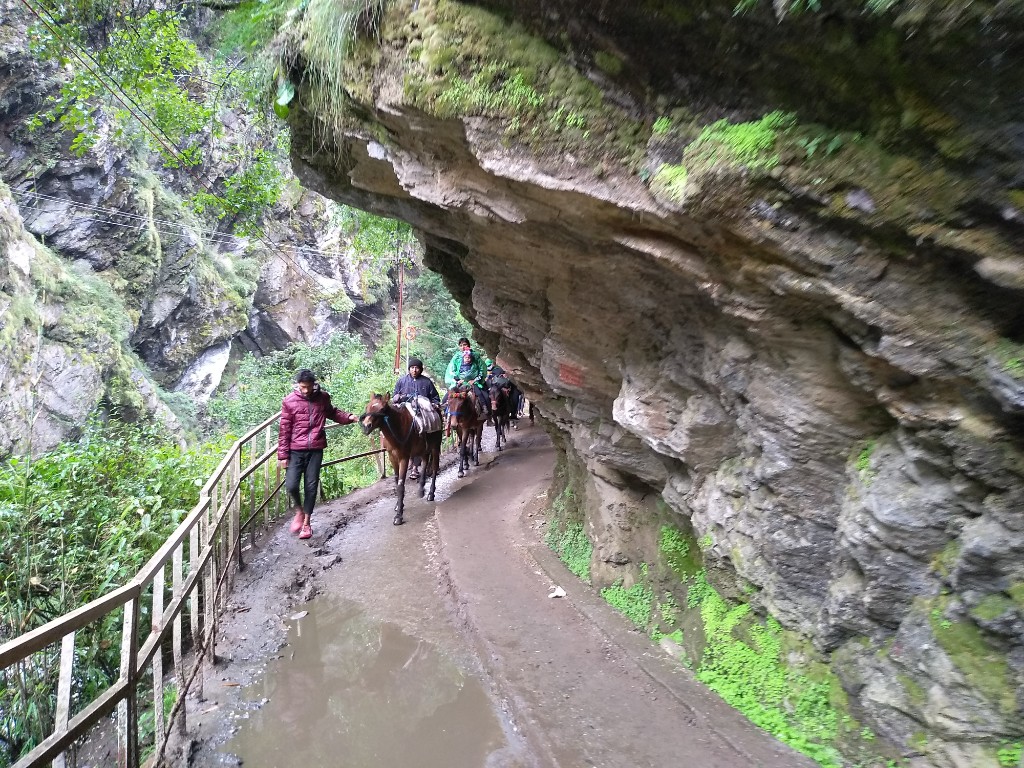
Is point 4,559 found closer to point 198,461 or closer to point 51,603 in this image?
point 51,603

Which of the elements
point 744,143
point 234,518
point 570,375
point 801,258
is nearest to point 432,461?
point 234,518

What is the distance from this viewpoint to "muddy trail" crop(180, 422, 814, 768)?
374 cm

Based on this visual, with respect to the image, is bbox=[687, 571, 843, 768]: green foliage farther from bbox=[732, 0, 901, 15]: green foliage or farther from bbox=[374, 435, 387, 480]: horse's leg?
bbox=[374, 435, 387, 480]: horse's leg

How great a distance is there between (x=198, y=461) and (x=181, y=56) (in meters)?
5.03

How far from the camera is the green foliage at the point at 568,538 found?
673 centimetres

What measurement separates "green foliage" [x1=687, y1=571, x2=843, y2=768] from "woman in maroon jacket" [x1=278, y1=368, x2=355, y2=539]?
492cm

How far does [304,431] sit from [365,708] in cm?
386

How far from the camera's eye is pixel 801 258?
9.63ft

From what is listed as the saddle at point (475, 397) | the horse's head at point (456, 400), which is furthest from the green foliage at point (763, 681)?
the saddle at point (475, 397)

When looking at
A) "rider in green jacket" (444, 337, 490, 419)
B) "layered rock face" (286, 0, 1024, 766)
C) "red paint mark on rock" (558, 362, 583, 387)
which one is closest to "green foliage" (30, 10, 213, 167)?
"layered rock face" (286, 0, 1024, 766)

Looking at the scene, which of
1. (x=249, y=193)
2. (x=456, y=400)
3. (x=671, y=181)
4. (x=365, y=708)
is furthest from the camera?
(x=456, y=400)

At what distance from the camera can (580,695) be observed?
4.32 metres

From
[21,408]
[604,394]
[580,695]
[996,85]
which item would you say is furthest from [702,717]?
[21,408]

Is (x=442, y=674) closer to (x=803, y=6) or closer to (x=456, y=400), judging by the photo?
(x=803, y=6)
